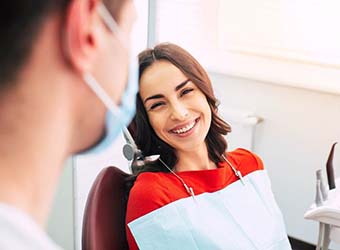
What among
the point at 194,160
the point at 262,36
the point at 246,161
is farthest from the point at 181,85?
the point at 262,36

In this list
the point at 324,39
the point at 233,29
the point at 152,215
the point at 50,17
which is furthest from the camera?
the point at 233,29

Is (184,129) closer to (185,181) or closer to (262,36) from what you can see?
(185,181)

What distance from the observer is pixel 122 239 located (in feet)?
4.05

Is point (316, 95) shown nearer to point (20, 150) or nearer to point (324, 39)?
point (324, 39)

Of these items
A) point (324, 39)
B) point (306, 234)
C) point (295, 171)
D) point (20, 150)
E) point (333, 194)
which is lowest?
point (306, 234)

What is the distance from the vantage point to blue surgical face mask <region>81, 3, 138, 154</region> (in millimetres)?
459

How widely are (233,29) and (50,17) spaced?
5.95ft

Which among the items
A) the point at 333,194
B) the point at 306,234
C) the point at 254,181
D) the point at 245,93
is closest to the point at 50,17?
the point at 254,181

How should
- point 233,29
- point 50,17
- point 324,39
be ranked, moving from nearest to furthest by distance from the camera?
point 50,17, point 324,39, point 233,29

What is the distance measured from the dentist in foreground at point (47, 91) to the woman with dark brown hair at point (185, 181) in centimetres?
72

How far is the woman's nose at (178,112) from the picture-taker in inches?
48.4

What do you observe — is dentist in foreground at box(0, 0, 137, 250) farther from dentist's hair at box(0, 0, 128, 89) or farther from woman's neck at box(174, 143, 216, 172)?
woman's neck at box(174, 143, 216, 172)

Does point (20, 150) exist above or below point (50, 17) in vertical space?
below

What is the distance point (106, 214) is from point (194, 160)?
0.28 meters
